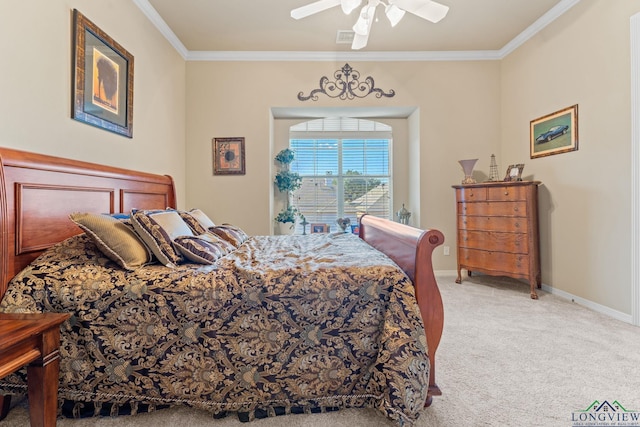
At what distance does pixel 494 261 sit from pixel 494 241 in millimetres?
227

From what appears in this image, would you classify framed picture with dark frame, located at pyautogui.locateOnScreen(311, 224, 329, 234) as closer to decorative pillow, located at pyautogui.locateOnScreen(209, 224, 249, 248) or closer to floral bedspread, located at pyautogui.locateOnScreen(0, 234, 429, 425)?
decorative pillow, located at pyautogui.locateOnScreen(209, 224, 249, 248)

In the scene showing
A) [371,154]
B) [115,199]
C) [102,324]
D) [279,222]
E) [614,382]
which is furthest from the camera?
[371,154]

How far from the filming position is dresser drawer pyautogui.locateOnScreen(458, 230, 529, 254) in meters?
3.24

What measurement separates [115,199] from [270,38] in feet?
8.48

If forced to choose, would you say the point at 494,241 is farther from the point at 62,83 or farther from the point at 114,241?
the point at 62,83

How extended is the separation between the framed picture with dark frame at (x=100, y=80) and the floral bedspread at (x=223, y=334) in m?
1.38

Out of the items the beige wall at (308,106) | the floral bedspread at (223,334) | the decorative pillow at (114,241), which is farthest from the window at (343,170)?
the floral bedspread at (223,334)

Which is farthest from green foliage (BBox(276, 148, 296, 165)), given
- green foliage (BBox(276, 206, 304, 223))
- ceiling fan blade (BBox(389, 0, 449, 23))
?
ceiling fan blade (BBox(389, 0, 449, 23))

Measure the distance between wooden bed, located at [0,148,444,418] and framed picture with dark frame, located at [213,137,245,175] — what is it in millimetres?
1829

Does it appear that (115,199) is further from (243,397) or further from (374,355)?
(374,355)

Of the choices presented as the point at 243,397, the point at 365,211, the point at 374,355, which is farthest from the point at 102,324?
the point at 365,211

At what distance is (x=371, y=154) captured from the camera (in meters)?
4.75

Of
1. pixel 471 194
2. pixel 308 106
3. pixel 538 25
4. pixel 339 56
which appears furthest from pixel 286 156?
pixel 538 25

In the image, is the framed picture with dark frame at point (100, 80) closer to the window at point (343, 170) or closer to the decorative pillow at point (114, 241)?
the decorative pillow at point (114, 241)
